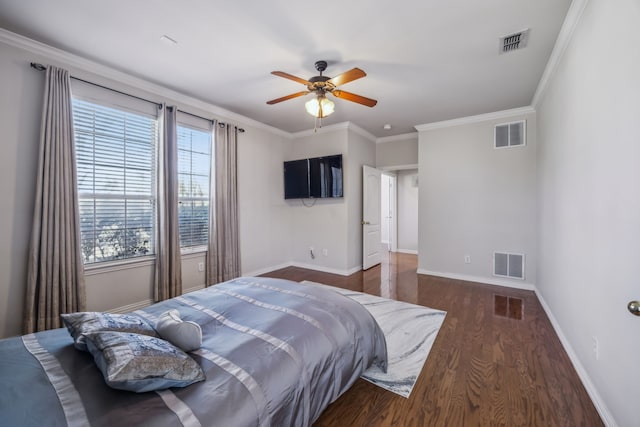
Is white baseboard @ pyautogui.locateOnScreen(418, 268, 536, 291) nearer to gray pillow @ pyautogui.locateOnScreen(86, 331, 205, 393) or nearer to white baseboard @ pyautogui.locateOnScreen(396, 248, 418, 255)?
white baseboard @ pyautogui.locateOnScreen(396, 248, 418, 255)

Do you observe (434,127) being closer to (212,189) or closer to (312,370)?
(212,189)

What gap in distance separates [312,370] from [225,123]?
3.67 m

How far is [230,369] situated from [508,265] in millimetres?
4309

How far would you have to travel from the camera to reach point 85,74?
268cm

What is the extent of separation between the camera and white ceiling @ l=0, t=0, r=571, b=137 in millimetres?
1952

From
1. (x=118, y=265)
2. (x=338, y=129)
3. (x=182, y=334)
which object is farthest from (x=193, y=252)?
(x=338, y=129)

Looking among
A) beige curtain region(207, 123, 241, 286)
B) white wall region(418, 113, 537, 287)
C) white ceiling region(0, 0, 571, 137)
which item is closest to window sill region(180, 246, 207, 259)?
beige curtain region(207, 123, 241, 286)

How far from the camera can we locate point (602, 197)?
1.64 metres

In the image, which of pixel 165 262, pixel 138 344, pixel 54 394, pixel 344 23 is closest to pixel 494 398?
pixel 138 344

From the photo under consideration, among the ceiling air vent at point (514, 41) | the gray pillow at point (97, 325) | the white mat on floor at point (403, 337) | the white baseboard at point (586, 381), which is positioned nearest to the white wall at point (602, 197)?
the white baseboard at point (586, 381)

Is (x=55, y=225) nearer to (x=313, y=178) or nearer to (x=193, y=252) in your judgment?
(x=193, y=252)

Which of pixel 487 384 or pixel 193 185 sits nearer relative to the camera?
pixel 487 384

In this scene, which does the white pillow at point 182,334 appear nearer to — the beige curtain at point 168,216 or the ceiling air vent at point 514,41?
the beige curtain at point 168,216

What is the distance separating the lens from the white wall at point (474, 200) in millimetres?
3840
